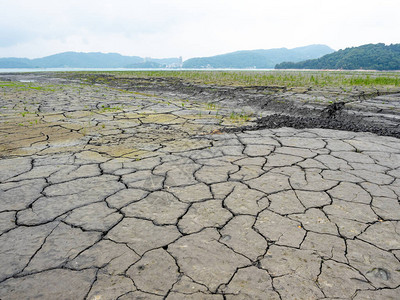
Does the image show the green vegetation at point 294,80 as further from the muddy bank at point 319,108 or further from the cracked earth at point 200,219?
the cracked earth at point 200,219

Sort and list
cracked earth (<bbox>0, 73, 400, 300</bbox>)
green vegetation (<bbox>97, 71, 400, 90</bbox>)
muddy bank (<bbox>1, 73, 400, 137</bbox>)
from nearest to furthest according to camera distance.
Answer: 1. cracked earth (<bbox>0, 73, 400, 300</bbox>)
2. muddy bank (<bbox>1, 73, 400, 137</bbox>)
3. green vegetation (<bbox>97, 71, 400, 90</bbox>)

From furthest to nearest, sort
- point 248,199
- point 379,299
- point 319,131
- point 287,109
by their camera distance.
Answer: point 287,109
point 319,131
point 248,199
point 379,299

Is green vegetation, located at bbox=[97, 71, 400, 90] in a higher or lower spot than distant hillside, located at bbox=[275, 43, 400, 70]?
lower

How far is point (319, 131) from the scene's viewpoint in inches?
148

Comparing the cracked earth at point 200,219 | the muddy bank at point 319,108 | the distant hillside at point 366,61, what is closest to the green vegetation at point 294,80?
the muddy bank at point 319,108

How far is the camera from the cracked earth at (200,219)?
1177 mm

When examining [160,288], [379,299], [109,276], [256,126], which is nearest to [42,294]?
[109,276]

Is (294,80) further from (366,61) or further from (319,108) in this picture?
(366,61)

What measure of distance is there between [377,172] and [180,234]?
6.42 ft

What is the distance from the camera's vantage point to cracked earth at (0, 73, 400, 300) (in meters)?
1.18

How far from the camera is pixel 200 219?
1.65 metres

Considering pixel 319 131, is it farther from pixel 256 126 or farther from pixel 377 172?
pixel 377 172

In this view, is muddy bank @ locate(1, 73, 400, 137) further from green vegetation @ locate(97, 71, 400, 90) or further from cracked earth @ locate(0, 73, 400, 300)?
green vegetation @ locate(97, 71, 400, 90)

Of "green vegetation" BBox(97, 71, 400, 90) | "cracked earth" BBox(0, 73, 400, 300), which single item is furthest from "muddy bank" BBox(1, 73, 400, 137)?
"green vegetation" BBox(97, 71, 400, 90)
